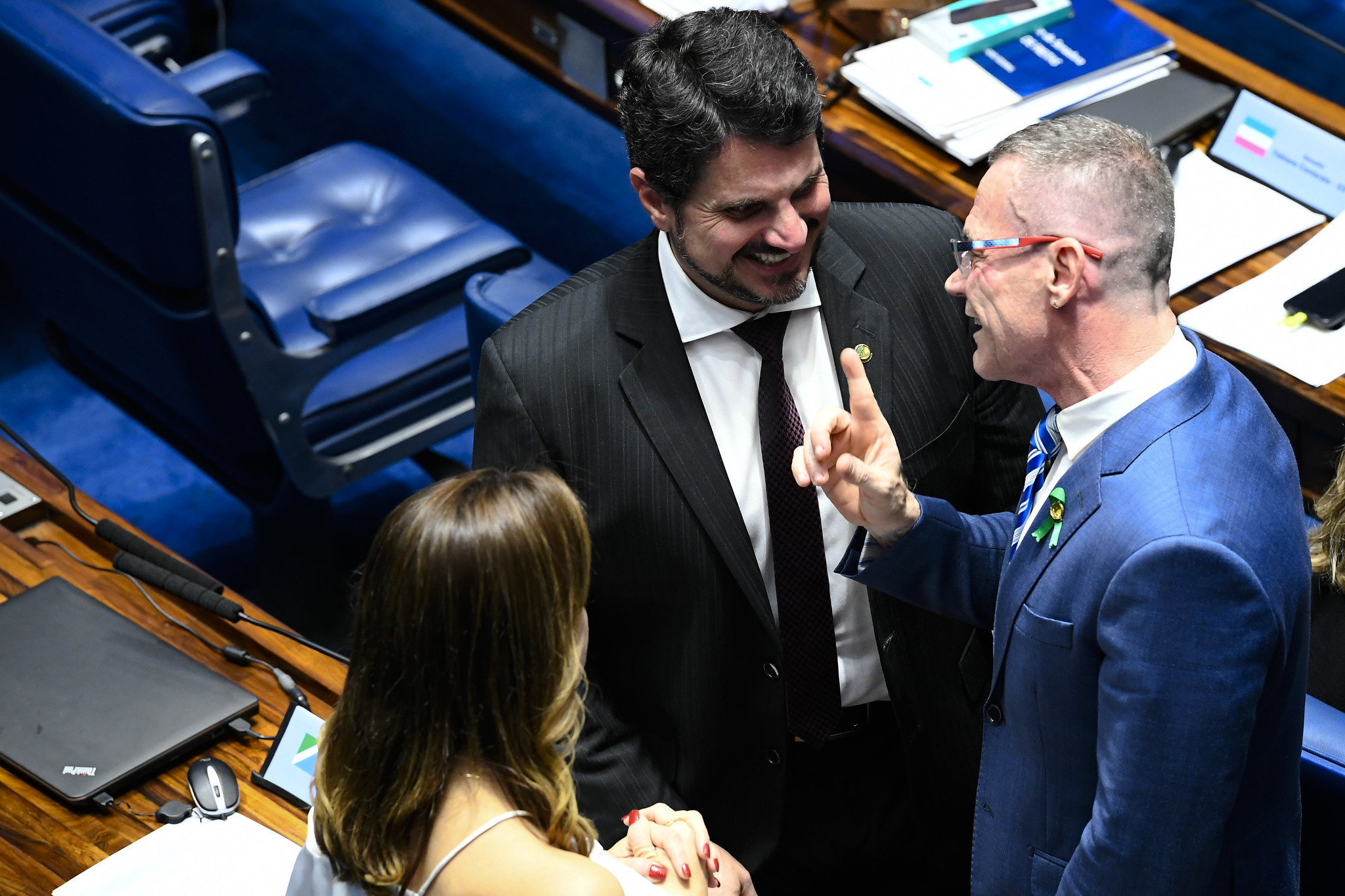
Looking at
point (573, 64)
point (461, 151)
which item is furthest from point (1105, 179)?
point (461, 151)

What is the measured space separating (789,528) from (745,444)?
12cm

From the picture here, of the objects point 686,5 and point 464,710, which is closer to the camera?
point 464,710

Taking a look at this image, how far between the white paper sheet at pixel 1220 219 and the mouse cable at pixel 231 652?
1636 millimetres

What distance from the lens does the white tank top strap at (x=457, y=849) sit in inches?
49.2

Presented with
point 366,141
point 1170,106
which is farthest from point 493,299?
point 366,141

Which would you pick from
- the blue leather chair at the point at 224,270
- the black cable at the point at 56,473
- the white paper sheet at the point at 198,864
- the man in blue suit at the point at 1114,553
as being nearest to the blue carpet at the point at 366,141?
the blue leather chair at the point at 224,270

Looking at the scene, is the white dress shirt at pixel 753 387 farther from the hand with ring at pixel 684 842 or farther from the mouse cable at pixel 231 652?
the mouse cable at pixel 231 652

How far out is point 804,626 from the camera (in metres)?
1.83

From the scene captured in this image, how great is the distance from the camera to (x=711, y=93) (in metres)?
1.68

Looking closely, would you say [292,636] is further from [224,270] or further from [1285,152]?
[1285,152]

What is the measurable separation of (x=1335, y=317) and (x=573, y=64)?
1.69 m

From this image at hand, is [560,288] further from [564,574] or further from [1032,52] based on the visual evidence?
[1032,52]

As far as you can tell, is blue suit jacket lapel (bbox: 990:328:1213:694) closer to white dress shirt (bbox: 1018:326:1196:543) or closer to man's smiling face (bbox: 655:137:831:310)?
white dress shirt (bbox: 1018:326:1196:543)

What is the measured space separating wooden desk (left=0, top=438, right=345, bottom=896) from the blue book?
1.78 m
